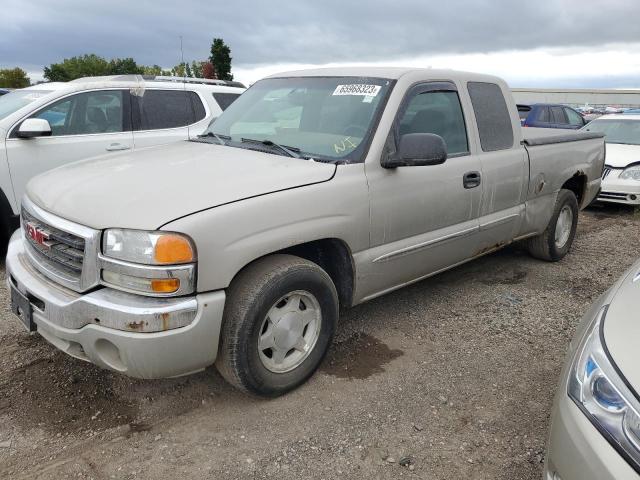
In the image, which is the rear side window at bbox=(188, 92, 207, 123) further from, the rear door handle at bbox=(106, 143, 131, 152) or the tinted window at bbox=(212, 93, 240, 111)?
the rear door handle at bbox=(106, 143, 131, 152)

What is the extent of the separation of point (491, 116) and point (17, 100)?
4861mm

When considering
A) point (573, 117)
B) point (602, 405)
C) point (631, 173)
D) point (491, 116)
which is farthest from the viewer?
point (573, 117)

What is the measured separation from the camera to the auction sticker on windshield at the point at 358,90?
3.51 metres

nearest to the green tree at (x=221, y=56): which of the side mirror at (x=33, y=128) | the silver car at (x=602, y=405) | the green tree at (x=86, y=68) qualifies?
the green tree at (x=86, y=68)

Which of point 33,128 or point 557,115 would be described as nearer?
point 33,128

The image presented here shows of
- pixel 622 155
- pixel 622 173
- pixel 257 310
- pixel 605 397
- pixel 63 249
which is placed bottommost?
pixel 257 310

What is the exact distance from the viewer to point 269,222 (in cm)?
269

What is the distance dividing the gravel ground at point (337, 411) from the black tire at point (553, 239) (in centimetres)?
139

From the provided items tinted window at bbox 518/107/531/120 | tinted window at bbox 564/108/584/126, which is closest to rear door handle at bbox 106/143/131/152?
tinted window at bbox 518/107/531/120

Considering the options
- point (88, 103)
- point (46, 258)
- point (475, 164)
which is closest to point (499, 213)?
point (475, 164)

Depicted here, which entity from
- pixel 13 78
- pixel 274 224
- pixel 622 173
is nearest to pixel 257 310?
pixel 274 224

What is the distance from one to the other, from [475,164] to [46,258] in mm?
2965

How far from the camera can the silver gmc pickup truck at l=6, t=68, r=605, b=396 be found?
7.98 ft

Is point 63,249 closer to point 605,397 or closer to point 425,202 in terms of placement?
point 425,202
